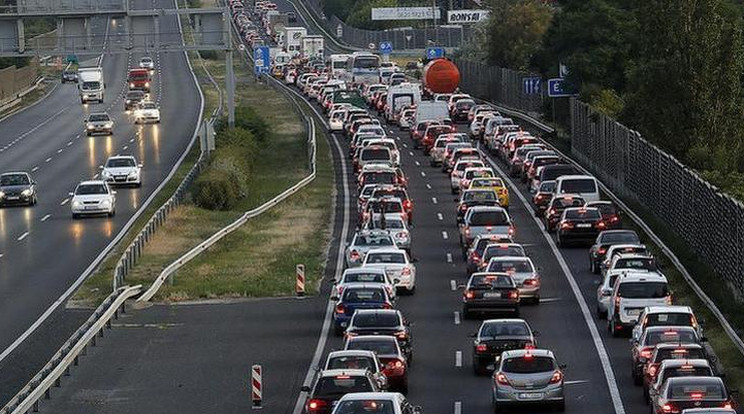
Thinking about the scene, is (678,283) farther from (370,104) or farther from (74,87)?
(74,87)

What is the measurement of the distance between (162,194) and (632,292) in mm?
37140

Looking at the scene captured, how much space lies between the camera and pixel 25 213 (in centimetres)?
7075

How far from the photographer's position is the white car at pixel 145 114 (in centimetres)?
11444

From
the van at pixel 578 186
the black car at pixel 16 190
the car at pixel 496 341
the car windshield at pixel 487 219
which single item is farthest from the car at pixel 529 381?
the black car at pixel 16 190

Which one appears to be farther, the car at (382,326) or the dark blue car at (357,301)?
the dark blue car at (357,301)

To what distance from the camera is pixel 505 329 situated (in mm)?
37188

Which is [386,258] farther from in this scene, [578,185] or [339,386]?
[339,386]

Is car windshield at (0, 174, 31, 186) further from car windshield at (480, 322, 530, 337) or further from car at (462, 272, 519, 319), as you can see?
car windshield at (480, 322, 530, 337)

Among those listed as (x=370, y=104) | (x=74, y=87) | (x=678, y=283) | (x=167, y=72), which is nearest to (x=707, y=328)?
(x=678, y=283)

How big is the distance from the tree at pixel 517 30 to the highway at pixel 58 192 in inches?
864

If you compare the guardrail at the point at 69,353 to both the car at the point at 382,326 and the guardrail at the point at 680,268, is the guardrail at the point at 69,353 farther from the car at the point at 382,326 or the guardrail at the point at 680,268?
the guardrail at the point at 680,268

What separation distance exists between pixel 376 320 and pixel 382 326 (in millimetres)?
273

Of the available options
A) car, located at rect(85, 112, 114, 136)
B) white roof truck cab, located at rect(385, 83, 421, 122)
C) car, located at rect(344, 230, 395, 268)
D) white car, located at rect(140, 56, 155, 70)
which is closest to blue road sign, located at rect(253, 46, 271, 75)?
white car, located at rect(140, 56, 155, 70)

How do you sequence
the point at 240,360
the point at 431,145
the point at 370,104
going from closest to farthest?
the point at 240,360 → the point at 431,145 → the point at 370,104
